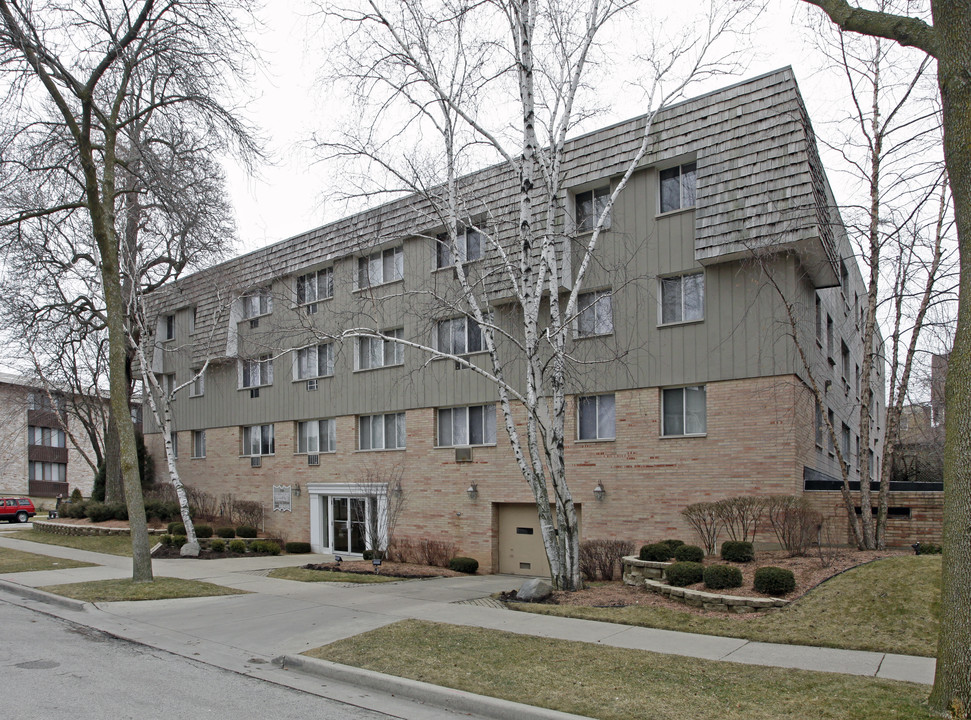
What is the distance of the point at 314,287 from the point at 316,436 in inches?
202

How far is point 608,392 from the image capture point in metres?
18.3

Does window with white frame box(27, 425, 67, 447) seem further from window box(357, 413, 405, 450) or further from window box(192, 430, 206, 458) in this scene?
window box(357, 413, 405, 450)

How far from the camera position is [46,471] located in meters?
55.1

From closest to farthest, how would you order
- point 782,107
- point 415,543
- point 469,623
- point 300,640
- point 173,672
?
point 173,672 < point 300,640 < point 469,623 < point 782,107 < point 415,543

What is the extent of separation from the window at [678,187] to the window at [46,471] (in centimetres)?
5189

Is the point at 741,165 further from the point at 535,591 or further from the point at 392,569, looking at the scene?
the point at 392,569

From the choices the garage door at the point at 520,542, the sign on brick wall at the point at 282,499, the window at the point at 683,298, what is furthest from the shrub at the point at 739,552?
the sign on brick wall at the point at 282,499

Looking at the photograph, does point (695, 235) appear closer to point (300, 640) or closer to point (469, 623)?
point (469, 623)

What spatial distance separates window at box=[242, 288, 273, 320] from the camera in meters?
28.4

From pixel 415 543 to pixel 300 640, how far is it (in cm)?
1231

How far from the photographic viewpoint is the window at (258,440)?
28425 millimetres

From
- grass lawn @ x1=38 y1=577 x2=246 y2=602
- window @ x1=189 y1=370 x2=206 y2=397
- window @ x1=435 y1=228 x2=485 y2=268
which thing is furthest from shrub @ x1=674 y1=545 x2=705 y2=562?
window @ x1=189 y1=370 x2=206 y2=397

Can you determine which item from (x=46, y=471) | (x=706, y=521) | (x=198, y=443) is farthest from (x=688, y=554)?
(x=46, y=471)

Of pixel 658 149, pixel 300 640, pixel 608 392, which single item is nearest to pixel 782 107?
pixel 658 149
